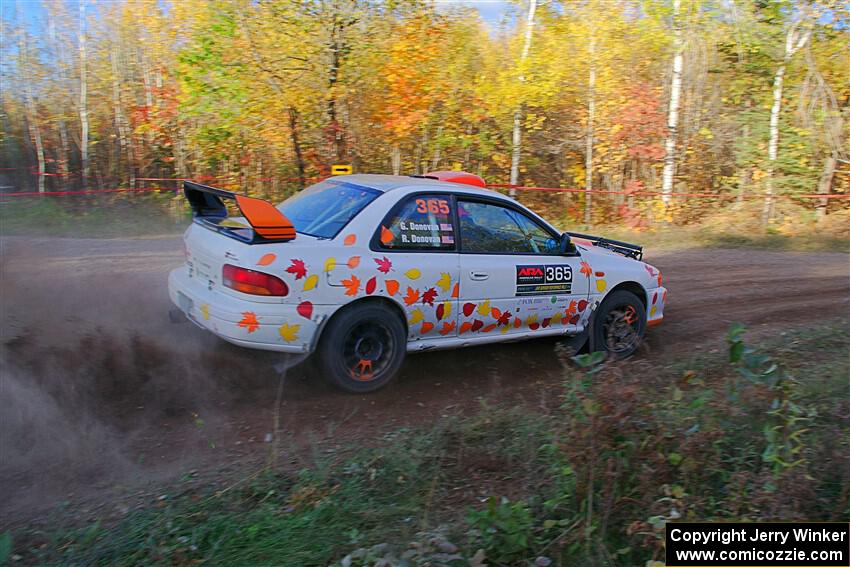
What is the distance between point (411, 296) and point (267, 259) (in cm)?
117

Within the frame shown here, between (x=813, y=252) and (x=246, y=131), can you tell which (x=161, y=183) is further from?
(x=813, y=252)

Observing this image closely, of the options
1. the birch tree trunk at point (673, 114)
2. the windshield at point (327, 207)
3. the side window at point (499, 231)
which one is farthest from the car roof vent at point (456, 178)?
the birch tree trunk at point (673, 114)

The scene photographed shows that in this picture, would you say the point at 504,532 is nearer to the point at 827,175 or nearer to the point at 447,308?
the point at 447,308

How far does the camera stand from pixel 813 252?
14484 millimetres

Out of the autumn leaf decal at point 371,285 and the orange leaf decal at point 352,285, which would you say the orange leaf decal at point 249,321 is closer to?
the orange leaf decal at point 352,285

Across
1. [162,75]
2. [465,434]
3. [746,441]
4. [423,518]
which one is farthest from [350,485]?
[162,75]

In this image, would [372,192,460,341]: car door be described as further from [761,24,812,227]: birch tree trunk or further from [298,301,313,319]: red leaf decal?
[761,24,812,227]: birch tree trunk

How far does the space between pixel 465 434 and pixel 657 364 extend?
274cm

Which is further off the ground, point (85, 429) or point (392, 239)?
point (392, 239)

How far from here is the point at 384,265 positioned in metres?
5.43

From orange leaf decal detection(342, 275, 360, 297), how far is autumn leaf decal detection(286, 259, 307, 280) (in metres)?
0.31

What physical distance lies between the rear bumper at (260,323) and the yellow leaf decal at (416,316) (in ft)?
2.38

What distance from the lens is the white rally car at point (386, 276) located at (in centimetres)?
515

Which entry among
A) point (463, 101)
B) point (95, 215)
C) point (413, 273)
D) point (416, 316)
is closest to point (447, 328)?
point (416, 316)
